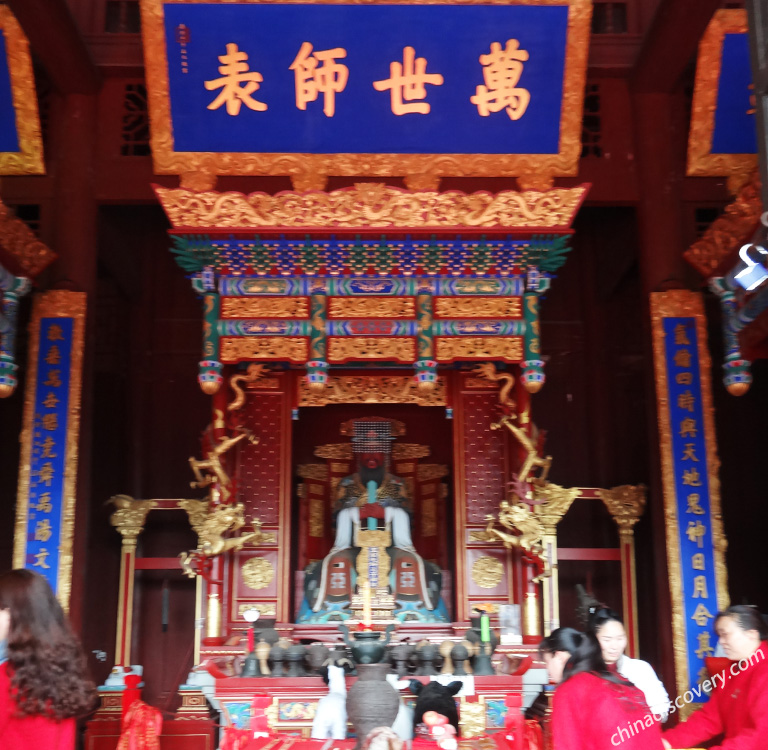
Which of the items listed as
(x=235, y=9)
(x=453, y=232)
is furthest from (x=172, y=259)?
(x=453, y=232)

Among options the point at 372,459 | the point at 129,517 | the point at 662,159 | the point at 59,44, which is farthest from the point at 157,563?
the point at 662,159

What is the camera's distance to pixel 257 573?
17.8 feet

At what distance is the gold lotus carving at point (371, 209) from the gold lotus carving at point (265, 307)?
51 centimetres

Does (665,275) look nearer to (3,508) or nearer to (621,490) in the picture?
(621,490)

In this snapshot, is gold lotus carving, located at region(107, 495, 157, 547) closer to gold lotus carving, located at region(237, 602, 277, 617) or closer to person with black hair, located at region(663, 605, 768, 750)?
gold lotus carving, located at region(237, 602, 277, 617)

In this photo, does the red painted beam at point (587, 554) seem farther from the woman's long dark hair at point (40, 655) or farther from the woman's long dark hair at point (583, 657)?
the woman's long dark hair at point (40, 655)

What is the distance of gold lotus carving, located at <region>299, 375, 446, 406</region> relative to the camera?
582 cm

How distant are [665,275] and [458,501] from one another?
1.79 m

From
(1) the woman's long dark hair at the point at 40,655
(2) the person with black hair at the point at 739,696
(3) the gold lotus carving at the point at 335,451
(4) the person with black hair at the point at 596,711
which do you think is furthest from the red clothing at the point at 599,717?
(3) the gold lotus carving at the point at 335,451

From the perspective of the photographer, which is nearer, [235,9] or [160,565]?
[235,9]

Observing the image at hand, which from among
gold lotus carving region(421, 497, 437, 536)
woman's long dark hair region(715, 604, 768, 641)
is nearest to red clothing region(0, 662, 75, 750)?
woman's long dark hair region(715, 604, 768, 641)

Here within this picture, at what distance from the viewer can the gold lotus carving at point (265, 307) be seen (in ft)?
17.1

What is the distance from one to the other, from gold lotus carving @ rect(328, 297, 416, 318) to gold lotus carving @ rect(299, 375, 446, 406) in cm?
72

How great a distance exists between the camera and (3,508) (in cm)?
614
